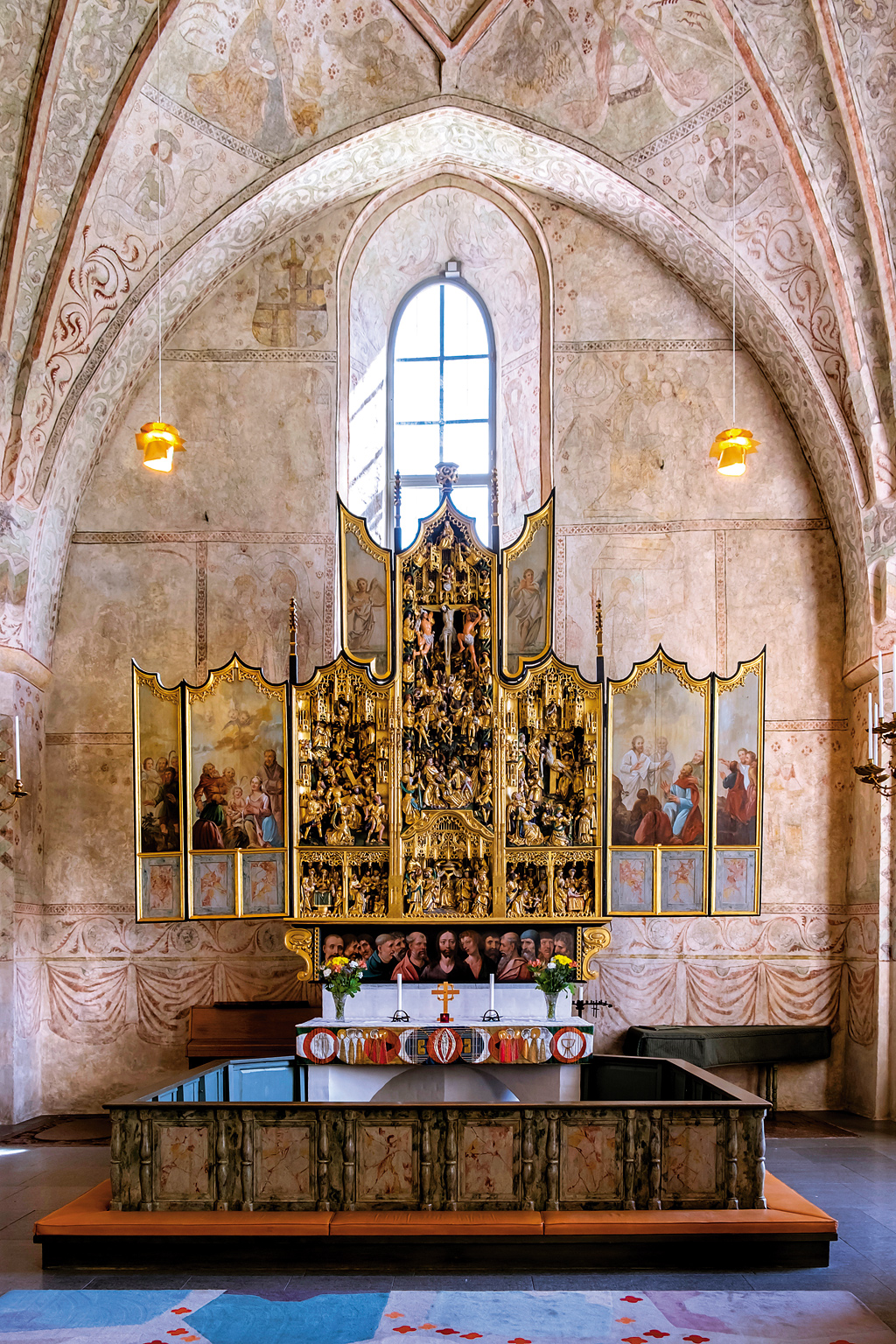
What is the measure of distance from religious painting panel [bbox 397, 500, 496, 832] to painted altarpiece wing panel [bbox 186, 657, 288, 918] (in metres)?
1.44

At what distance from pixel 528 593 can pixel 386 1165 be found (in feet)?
25.9

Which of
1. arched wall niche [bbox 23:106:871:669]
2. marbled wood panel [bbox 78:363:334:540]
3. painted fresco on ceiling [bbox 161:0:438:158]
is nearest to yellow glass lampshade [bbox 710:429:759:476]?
arched wall niche [bbox 23:106:871:669]

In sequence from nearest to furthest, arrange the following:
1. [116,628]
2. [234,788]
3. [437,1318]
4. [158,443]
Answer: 1. [437,1318]
2. [158,443]
3. [234,788]
4. [116,628]

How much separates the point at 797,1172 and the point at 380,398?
446 inches

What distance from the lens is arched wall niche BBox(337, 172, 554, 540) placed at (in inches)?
665

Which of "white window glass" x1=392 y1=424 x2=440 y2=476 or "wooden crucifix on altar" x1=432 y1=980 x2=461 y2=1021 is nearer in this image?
"wooden crucifix on altar" x1=432 y1=980 x2=461 y2=1021

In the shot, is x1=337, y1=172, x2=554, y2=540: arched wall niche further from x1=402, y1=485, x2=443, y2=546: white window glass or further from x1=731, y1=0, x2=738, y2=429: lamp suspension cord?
x1=731, y1=0, x2=738, y2=429: lamp suspension cord

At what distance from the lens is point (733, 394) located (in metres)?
16.2

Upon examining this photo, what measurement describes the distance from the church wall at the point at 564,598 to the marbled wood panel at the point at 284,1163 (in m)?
6.66

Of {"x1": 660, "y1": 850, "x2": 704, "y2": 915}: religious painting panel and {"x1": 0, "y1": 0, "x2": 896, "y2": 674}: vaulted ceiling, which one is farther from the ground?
{"x1": 0, "y1": 0, "x2": 896, "y2": 674}: vaulted ceiling

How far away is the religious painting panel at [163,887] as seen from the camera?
42.7 feet

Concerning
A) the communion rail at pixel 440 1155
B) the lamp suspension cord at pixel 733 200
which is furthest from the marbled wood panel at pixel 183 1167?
the lamp suspension cord at pixel 733 200

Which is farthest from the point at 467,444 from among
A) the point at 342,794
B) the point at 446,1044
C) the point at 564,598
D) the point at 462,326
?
the point at 446,1044

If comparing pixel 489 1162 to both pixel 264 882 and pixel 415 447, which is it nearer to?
pixel 264 882
